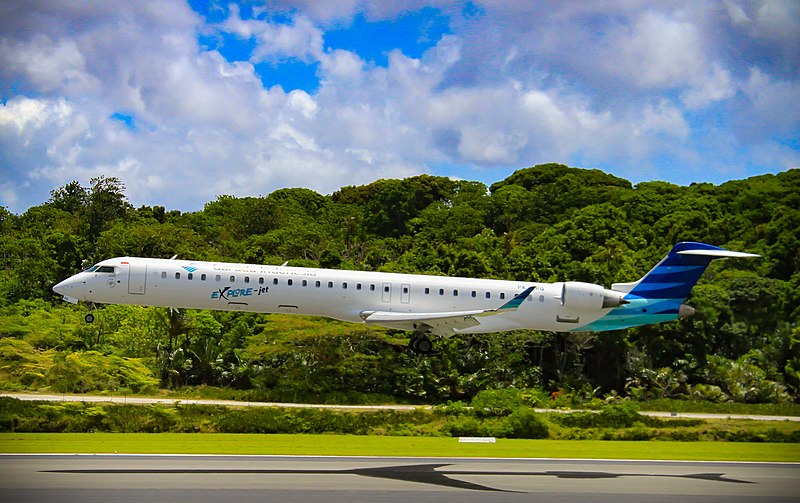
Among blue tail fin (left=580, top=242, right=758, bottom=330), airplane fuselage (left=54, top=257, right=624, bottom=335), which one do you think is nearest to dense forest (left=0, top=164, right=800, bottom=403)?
airplane fuselage (left=54, top=257, right=624, bottom=335)

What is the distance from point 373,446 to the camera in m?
22.6

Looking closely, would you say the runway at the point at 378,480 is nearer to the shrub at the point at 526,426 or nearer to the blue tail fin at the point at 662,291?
the shrub at the point at 526,426

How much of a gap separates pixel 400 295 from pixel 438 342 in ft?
30.1

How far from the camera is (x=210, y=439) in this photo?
76.8 feet

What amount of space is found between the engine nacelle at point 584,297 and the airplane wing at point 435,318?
2.02 metres

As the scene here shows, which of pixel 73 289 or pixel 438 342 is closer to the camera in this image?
pixel 73 289

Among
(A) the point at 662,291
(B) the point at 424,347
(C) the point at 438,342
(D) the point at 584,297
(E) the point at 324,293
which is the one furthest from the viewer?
(C) the point at 438,342

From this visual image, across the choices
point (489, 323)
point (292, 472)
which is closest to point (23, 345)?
point (489, 323)

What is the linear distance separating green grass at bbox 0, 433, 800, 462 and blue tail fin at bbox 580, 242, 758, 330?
9.68 metres

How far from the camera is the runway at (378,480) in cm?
1489

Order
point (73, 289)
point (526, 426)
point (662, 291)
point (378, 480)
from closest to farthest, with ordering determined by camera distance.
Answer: point (378, 480)
point (526, 426)
point (73, 289)
point (662, 291)

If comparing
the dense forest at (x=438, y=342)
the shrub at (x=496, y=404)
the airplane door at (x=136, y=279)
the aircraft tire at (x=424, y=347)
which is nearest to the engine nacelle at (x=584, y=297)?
the dense forest at (x=438, y=342)

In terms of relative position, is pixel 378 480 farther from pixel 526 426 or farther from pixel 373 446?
pixel 526 426

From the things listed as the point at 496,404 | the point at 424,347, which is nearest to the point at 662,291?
the point at 424,347
